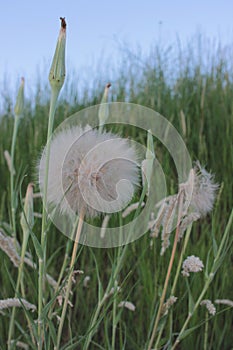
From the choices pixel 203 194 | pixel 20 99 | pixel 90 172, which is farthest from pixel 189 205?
pixel 20 99

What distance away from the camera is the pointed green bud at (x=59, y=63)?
513mm

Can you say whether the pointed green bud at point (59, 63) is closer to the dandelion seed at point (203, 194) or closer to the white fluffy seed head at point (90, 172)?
the white fluffy seed head at point (90, 172)

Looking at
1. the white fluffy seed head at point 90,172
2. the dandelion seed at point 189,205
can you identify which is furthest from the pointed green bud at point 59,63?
the dandelion seed at point 189,205

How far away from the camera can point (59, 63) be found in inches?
20.7

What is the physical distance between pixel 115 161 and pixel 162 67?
222 centimetres

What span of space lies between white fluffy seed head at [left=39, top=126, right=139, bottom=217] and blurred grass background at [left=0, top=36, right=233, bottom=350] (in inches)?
3.9

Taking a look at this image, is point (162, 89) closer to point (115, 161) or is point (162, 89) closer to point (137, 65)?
point (137, 65)

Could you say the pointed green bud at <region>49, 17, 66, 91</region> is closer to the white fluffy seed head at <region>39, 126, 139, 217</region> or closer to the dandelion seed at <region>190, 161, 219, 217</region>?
the white fluffy seed head at <region>39, 126, 139, 217</region>

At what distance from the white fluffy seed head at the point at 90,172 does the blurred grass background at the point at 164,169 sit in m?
0.10

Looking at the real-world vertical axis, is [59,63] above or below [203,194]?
above

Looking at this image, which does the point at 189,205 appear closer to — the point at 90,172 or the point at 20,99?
the point at 90,172

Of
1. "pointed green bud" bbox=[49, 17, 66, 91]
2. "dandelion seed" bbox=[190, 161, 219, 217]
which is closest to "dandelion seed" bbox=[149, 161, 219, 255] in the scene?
"dandelion seed" bbox=[190, 161, 219, 217]

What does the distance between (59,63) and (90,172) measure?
6.1 inches

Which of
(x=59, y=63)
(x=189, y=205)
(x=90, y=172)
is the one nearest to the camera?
(x=59, y=63)
